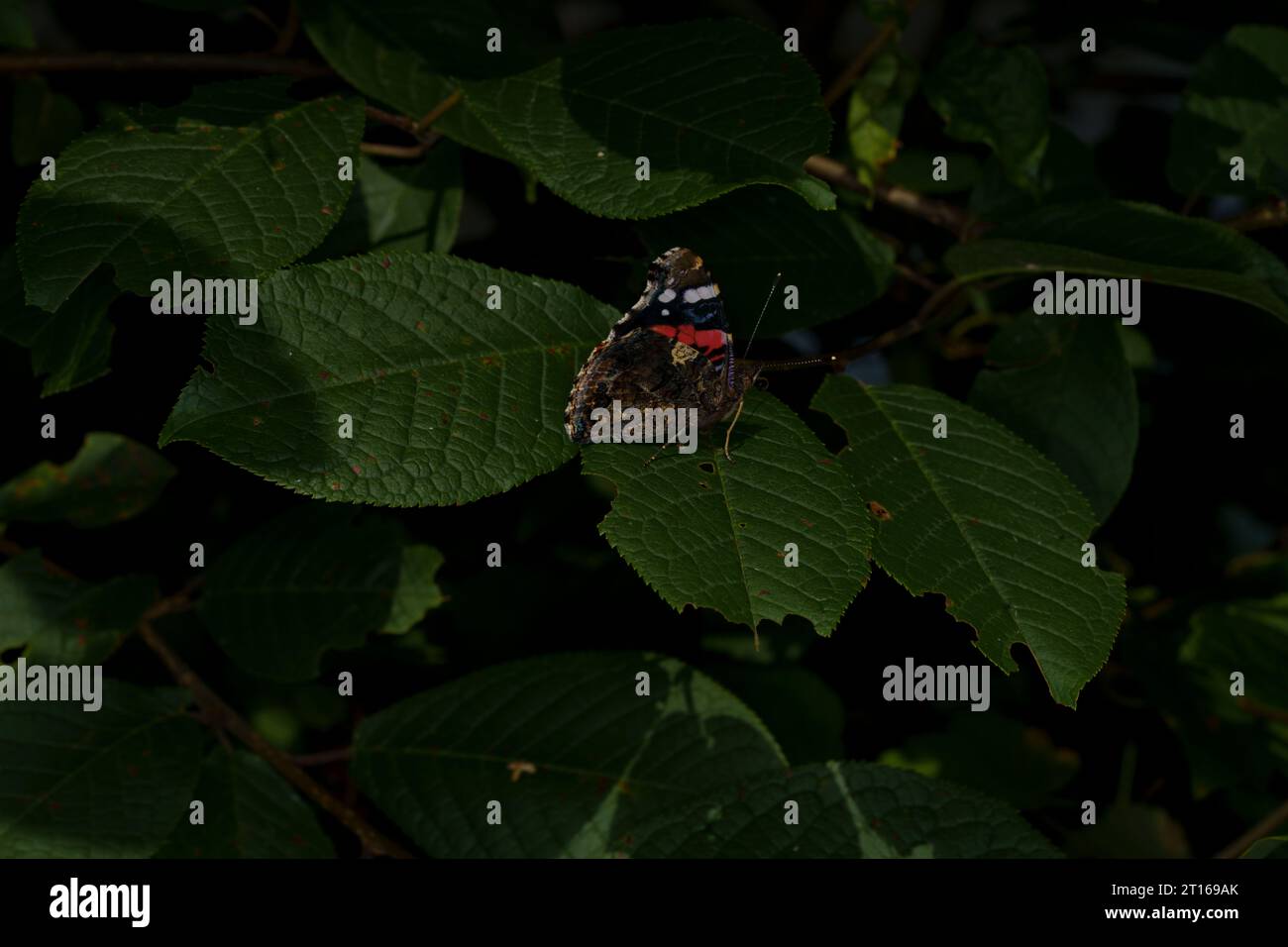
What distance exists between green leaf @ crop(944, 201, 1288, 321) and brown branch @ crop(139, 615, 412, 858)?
2.85ft

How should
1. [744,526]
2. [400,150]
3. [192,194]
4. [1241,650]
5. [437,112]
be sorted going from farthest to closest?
[1241,650] → [400,150] → [437,112] → [192,194] → [744,526]

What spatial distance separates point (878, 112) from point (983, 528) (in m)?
0.55

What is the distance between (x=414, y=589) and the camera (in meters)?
1.33

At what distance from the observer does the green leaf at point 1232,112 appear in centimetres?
138

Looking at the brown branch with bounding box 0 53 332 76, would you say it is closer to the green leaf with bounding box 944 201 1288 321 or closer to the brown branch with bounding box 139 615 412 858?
the brown branch with bounding box 139 615 412 858

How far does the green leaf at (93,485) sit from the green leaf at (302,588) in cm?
12

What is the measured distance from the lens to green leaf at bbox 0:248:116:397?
1.04 metres

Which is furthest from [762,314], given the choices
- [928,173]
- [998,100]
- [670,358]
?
[928,173]

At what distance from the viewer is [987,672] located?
1.51 meters

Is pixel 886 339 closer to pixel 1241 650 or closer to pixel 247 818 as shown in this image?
pixel 1241 650

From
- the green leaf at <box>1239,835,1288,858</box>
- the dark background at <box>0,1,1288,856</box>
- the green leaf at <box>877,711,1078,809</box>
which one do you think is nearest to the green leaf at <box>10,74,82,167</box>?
the dark background at <box>0,1,1288,856</box>

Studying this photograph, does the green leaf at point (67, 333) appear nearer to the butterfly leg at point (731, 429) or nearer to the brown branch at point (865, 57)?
the butterfly leg at point (731, 429)

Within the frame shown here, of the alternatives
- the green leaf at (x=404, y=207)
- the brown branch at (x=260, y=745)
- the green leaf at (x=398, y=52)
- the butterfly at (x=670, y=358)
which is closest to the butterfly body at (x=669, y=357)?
the butterfly at (x=670, y=358)
